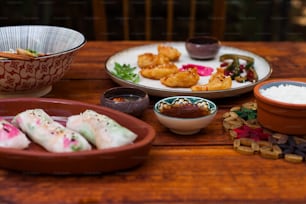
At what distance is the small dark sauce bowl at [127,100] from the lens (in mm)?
1070

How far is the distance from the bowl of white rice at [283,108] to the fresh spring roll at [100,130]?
27 centimetres

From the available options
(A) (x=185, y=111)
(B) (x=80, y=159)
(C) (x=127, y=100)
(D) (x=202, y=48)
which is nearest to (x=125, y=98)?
(C) (x=127, y=100)

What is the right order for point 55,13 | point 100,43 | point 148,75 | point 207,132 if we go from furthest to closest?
point 55,13
point 100,43
point 148,75
point 207,132

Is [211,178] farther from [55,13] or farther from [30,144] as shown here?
[55,13]

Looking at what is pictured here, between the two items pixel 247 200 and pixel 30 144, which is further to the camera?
pixel 30 144

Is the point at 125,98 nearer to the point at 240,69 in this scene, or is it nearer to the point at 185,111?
the point at 185,111

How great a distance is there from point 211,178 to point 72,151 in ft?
0.78

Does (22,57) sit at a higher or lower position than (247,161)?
higher

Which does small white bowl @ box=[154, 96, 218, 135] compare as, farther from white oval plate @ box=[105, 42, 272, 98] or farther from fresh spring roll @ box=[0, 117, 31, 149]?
fresh spring roll @ box=[0, 117, 31, 149]

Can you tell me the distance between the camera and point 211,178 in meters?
0.90

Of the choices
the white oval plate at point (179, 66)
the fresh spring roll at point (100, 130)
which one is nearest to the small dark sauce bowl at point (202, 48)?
the white oval plate at point (179, 66)

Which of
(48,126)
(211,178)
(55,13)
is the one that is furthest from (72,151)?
(55,13)

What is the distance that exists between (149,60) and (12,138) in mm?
569

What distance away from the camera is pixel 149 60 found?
4.62 ft
